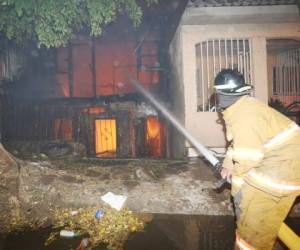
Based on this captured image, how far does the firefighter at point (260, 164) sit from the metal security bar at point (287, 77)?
9575 mm

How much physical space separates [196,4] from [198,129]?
366cm

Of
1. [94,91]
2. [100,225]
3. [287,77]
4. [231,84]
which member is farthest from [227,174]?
[94,91]

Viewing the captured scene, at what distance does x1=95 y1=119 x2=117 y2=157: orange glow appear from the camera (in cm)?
1516

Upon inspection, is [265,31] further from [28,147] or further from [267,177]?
[28,147]

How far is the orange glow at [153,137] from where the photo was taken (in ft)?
49.9

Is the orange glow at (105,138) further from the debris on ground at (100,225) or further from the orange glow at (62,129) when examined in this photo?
the debris on ground at (100,225)

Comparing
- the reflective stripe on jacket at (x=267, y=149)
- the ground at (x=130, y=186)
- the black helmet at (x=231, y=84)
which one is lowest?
the ground at (x=130, y=186)

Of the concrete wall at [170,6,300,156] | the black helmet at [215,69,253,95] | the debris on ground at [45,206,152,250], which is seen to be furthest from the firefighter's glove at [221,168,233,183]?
the concrete wall at [170,6,300,156]

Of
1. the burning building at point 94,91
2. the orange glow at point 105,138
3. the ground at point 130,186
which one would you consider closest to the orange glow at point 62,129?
the burning building at point 94,91

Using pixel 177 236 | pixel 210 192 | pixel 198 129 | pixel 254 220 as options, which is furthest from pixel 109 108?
pixel 254 220

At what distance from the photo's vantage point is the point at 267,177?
3.32m

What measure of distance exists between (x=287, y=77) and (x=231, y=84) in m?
10.6

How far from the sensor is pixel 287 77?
12.8m

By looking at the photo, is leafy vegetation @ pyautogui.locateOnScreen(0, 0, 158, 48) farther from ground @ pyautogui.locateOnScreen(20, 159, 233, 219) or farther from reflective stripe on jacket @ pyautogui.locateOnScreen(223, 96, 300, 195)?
reflective stripe on jacket @ pyautogui.locateOnScreen(223, 96, 300, 195)
